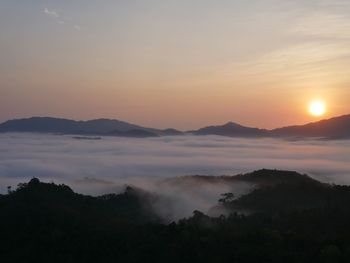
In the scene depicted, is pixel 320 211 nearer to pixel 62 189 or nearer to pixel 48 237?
pixel 48 237

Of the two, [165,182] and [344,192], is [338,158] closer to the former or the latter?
[165,182]

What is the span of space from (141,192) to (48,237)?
47.8m

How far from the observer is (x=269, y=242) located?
4406 centimetres

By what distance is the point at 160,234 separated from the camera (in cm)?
4834

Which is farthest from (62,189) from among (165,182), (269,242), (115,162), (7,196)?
(115,162)

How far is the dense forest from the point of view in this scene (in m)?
42.8

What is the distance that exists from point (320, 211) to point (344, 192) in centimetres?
1432

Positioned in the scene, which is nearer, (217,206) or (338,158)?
(217,206)

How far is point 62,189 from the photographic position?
7112 cm

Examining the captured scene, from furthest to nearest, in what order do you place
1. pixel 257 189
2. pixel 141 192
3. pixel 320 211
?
pixel 141 192 → pixel 257 189 → pixel 320 211

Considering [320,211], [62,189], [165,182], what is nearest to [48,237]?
[62,189]

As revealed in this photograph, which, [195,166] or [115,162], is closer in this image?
[195,166]

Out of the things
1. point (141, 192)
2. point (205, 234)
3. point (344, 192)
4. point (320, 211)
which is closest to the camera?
point (205, 234)

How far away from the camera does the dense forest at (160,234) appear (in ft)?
140
